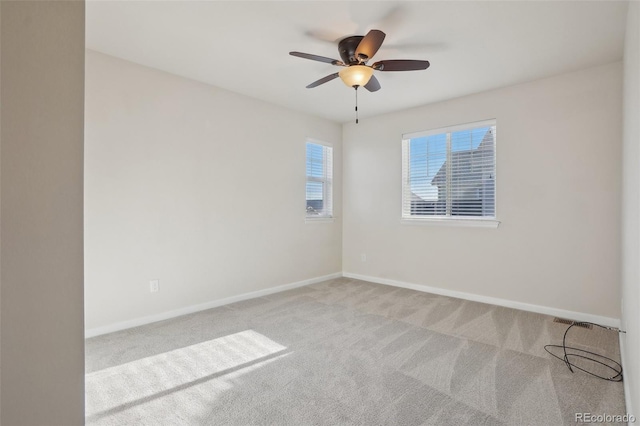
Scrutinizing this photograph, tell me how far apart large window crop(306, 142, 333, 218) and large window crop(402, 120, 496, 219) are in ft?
3.94

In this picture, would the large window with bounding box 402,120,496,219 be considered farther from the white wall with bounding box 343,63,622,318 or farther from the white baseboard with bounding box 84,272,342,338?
the white baseboard with bounding box 84,272,342,338

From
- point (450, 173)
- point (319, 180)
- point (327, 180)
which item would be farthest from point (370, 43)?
point (327, 180)

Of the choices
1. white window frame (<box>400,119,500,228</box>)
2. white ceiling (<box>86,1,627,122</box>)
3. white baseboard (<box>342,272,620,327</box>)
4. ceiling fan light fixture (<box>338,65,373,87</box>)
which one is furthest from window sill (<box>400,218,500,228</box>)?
ceiling fan light fixture (<box>338,65,373,87</box>)

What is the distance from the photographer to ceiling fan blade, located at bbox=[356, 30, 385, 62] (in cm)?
220

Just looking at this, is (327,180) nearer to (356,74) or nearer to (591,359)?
(356,74)

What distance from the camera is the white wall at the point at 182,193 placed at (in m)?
2.92

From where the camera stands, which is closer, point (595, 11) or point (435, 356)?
point (595, 11)

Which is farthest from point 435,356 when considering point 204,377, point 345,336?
point 204,377

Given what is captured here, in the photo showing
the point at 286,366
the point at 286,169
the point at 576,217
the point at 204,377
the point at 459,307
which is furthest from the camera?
the point at 286,169

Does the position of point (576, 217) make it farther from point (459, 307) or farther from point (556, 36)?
point (556, 36)

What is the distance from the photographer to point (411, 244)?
15.0 ft

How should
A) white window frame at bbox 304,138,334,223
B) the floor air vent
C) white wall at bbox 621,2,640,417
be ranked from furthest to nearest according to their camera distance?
white window frame at bbox 304,138,334,223
the floor air vent
white wall at bbox 621,2,640,417

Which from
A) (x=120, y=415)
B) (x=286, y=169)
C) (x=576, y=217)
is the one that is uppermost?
(x=286, y=169)

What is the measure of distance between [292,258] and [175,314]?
1.73m
